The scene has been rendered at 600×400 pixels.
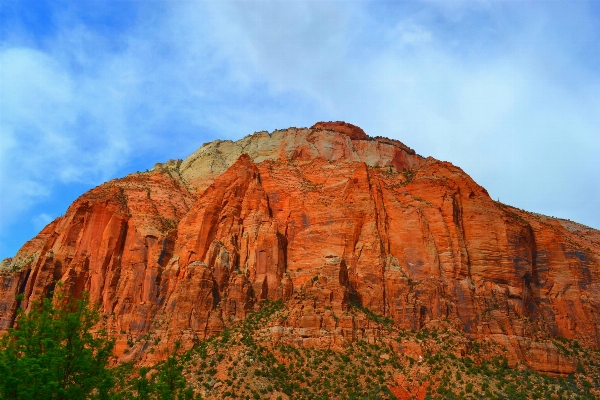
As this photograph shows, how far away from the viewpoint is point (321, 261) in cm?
7544

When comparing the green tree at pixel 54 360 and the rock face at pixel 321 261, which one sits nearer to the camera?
the green tree at pixel 54 360

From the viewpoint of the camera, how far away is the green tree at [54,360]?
2622 cm

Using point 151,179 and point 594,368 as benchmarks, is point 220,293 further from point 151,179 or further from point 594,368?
point 594,368

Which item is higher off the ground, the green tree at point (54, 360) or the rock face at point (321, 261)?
the rock face at point (321, 261)

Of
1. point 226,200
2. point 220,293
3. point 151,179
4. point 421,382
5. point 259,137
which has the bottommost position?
point 421,382

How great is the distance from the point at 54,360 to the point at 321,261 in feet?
164

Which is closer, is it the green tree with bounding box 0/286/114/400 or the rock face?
the green tree with bounding box 0/286/114/400

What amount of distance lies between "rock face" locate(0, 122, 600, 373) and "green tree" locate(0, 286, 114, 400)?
114 feet

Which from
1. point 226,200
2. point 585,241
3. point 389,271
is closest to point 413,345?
point 389,271

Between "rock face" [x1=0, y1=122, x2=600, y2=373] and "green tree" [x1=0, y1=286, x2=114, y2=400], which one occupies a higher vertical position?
"rock face" [x1=0, y1=122, x2=600, y2=373]

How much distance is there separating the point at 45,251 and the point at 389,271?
5178 centimetres

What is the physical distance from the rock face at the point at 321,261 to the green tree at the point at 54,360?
34.8 meters

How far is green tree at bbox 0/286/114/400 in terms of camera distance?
2622 cm

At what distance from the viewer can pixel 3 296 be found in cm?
8106
